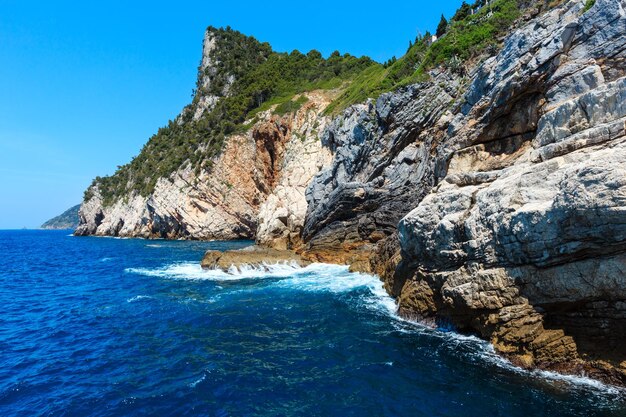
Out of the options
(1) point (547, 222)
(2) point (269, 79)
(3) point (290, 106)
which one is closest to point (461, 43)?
(1) point (547, 222)

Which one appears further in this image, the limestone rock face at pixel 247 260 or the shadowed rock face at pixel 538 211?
the limestone rock face at pixel 247 260

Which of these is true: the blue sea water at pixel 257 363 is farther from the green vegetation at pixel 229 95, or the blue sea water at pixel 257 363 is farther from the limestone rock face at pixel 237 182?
the green vegetation at pixel 229 95

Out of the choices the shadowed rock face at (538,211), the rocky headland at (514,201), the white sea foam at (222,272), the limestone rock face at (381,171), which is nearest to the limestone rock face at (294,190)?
the limestone rock face at (381,171)

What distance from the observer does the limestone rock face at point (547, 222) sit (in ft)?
39.3

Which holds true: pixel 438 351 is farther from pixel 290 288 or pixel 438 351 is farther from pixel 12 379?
pixel 12 379

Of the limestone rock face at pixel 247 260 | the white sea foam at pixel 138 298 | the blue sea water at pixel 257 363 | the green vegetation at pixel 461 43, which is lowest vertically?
the blue sea water at pixel 257 363

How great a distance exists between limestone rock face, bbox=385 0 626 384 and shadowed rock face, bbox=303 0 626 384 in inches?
1.7

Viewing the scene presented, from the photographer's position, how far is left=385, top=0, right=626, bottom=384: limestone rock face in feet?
39.3

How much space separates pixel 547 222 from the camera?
12914 mm

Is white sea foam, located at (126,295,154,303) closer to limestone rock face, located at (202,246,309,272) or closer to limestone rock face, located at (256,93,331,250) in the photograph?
limestone rock face, located at (202,246,309,272)

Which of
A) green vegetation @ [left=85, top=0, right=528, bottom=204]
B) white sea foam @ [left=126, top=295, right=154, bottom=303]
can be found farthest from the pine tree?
white sea foam @ [left=126, top=295, right=154, bottom=303]

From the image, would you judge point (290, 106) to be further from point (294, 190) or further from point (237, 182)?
point (294, 190)

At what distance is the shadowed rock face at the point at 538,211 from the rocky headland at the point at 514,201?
0.17 ft

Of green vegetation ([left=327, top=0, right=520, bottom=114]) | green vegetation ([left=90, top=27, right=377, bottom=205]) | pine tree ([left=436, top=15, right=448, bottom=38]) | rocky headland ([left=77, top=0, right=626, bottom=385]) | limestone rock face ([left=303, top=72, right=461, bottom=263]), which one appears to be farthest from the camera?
green vegetation ([left=90, top=27, right=377, bottom=205])
